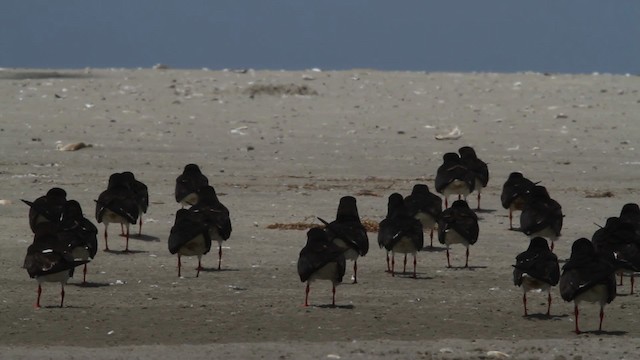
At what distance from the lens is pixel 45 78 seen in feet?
130

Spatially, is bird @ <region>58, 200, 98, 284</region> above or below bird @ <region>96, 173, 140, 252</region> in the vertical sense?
below

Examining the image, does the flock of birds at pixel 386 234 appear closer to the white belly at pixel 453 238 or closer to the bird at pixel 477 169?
the white belly at pixel 453 238

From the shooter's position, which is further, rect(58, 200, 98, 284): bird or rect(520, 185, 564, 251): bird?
rect(520, 185, 564, 251): bird

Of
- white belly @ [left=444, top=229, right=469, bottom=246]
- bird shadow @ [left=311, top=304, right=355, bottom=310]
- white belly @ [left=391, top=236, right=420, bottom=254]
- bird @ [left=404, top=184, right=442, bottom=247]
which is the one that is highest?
bird @ [left=404, top=184, right=442, bottom=247]

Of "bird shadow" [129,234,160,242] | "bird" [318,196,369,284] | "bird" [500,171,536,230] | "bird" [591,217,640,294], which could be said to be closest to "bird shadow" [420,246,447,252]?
"bird" [500,171,536,230]

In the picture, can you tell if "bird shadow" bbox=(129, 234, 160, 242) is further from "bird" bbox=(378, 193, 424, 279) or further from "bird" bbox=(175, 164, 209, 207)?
"bird" bbox=(378, 193, 424, 279)

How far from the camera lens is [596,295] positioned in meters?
13.3

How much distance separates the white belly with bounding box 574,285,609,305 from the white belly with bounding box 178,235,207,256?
448 cm

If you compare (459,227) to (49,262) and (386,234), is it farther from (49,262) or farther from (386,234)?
(49,262)

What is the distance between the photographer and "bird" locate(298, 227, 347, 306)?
14250 millimetres

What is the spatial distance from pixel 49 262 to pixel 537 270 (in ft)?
15.4

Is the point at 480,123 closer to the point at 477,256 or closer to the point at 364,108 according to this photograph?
the point at 364,108

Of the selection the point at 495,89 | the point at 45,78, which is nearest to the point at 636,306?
the point at 495,89

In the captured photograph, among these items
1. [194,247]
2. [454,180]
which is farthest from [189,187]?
[194,247]
